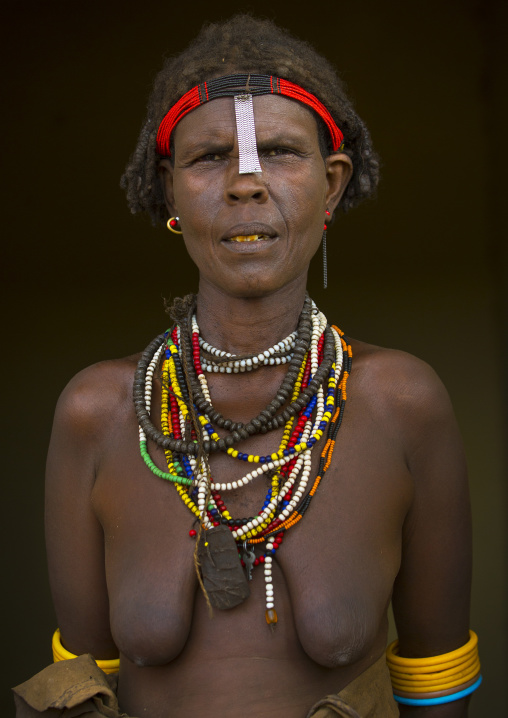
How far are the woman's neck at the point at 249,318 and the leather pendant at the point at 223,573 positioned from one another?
0.47 meters

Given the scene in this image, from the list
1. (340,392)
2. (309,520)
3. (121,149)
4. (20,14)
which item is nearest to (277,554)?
(309,520)

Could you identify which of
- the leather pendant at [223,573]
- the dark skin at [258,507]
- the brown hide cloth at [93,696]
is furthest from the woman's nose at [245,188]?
the brown hide cloth at [93,696]

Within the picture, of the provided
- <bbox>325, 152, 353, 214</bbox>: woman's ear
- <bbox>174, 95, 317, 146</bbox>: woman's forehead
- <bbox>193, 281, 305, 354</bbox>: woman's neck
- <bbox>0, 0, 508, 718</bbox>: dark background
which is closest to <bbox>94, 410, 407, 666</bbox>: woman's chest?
<bbox>193, 281, 305, 354</bbox>: woman's neck

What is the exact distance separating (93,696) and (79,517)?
1.42ft

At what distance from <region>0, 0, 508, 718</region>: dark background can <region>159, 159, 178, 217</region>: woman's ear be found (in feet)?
6.23

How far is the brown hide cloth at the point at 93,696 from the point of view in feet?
5.94

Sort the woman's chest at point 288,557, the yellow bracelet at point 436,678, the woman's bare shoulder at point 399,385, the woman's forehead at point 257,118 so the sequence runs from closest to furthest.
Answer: the woman's chest at point 288,557 → the woman's forehead at point 257,118 → the woman's bare shoulder at point 399,385 → the yellow bracelet at point 436,678

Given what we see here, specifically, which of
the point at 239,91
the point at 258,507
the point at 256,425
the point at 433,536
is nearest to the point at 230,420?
the point at 256,425

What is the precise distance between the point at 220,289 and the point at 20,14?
7.92 feet

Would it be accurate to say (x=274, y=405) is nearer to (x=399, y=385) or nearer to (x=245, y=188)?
(x=399, y=385)

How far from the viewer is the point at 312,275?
4.12 metres

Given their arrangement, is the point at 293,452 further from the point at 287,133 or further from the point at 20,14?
the point at 20,14

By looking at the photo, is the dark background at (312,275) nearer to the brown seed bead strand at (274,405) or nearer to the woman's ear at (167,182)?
the woman's ear at (167,182)

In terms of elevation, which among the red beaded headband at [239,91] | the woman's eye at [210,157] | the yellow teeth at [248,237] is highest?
the red beaded headband at [239,91]
